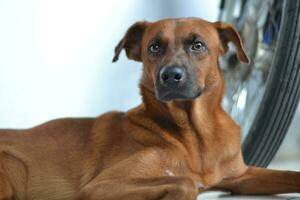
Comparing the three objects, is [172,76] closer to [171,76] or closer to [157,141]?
[171,76]

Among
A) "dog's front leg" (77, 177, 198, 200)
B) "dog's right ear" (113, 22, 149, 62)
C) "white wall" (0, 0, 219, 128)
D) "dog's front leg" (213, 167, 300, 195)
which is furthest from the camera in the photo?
"white wall" (0, 0, 219, 128)

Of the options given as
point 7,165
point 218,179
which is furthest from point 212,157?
point 7,165

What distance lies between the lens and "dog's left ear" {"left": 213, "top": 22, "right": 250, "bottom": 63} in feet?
8.07

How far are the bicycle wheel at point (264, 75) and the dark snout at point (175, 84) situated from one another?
0.47 meters

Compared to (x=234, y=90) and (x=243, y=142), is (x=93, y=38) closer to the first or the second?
(x=234, y=90)

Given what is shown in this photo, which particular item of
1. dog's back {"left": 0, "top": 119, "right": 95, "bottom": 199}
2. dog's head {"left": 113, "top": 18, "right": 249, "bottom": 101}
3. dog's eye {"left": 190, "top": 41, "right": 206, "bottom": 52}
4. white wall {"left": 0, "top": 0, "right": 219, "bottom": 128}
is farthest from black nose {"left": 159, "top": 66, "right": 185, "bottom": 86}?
white wall {"left": 0, "top": 0, "right": 219, "bottom": 128}

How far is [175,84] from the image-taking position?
2.20 m

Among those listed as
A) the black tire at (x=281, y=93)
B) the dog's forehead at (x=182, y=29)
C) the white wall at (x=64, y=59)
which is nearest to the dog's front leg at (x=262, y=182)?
the black tire at (x=281, y=93)

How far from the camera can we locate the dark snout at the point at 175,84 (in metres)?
2.19

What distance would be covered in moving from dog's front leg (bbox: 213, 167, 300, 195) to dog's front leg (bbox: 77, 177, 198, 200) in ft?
1.18

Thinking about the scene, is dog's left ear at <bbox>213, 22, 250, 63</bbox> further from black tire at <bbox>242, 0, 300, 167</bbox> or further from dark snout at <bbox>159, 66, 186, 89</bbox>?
dark snout at <bbox>159, 66, 186, 89</bbox>

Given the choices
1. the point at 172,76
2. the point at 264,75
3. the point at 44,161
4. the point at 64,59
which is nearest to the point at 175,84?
the point at 172,76

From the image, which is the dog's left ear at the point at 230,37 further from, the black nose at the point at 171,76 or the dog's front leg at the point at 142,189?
the dog's front leg at the point at 142,189

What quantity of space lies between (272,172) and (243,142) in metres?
0.54
